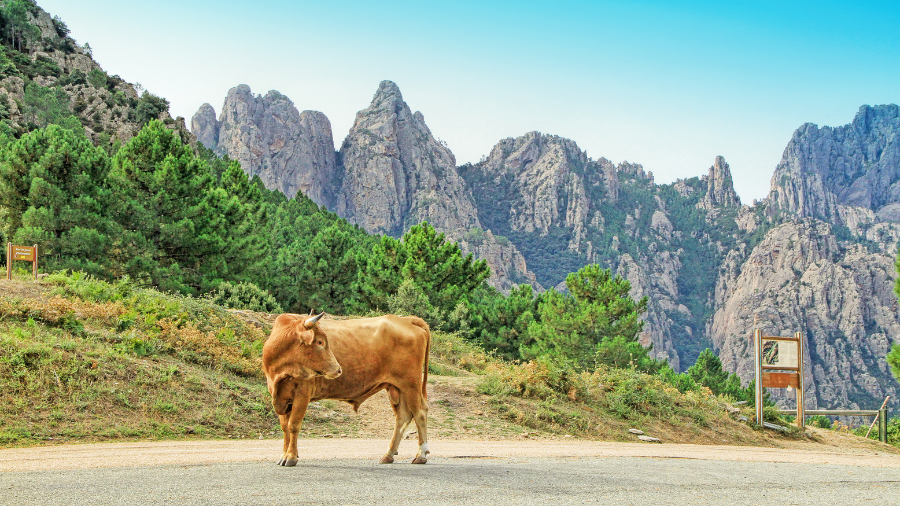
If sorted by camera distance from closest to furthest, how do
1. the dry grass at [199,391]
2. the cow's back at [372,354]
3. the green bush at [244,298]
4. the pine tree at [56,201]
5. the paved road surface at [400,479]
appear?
the paved road surface at [400,479] → the cow's back at [372,354] → the dry grass at [199,391] → the green bush at [244,298] → the pine tree at [56,201]

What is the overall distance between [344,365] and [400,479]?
1540 mm

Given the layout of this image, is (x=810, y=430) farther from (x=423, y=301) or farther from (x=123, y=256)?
(x=123, y=256)

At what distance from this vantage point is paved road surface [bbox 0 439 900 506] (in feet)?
18.7

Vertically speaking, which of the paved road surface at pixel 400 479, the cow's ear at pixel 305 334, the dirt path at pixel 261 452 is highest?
the cow's ear at pixel 305 334

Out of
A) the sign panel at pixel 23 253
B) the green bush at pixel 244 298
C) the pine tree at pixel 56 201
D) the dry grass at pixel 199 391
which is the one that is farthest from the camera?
the pine tree at pixel 56 201

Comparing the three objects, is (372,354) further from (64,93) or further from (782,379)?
(64,93)

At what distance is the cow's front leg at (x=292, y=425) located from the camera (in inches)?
283

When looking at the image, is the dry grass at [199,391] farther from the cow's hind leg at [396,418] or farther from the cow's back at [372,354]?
the cow's back at [372,354]

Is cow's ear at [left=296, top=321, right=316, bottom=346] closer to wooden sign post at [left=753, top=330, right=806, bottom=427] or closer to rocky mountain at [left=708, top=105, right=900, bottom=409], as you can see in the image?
wooden sign post at [left=753, top=330, right=806, bottom=427]

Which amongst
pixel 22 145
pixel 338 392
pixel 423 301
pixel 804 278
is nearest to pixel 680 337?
pixel 804 278

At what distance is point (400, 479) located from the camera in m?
6.71

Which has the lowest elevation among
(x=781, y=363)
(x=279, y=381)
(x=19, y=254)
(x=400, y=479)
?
(x=400, y=479)

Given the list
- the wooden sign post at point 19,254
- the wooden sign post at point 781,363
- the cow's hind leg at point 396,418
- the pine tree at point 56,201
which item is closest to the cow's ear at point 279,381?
the cow's hind leg at point 396,418

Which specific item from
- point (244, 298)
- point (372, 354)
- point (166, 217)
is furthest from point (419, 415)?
point (166, 217)
